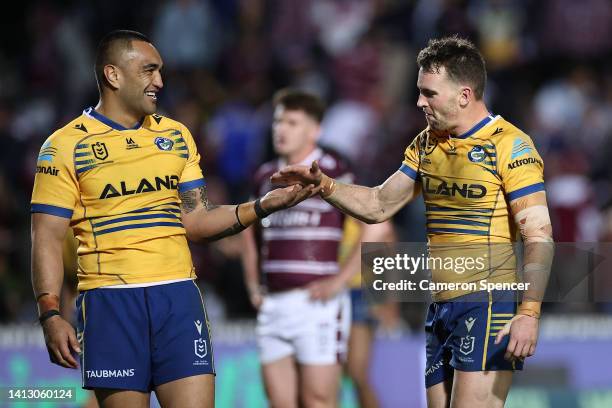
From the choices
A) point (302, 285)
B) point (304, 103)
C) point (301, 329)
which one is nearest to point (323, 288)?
point (302, 285)

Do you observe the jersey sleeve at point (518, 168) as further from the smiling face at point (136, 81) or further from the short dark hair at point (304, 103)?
the short dark hair at point (304, 103)

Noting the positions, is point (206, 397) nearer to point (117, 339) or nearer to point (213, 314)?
point (117, 339)

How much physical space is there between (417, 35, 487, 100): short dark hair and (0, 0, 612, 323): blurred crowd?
6078mm

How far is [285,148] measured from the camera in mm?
8570

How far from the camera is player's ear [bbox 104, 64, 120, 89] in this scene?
19.2 ft

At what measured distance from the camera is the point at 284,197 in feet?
20.0

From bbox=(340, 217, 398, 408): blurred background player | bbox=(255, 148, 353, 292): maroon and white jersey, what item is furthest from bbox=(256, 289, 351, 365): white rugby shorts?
bbox=(340, 217, 398, 408): blurred background player

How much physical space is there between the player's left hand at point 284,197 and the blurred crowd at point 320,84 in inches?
224

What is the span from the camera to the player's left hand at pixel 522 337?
18.2ft

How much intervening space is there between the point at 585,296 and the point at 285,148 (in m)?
2.82

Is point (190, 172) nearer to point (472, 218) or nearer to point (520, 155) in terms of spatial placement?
point (472, 218)

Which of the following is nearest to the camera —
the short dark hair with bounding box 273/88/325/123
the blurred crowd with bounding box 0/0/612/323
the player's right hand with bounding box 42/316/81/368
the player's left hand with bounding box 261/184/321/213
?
the player's right hand with bounding box 42/316/81/368

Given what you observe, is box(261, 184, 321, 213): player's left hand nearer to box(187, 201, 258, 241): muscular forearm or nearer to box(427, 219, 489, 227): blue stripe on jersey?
box(187, 201, 258, 241): muscular forearm

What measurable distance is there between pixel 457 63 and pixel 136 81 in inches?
64.1
